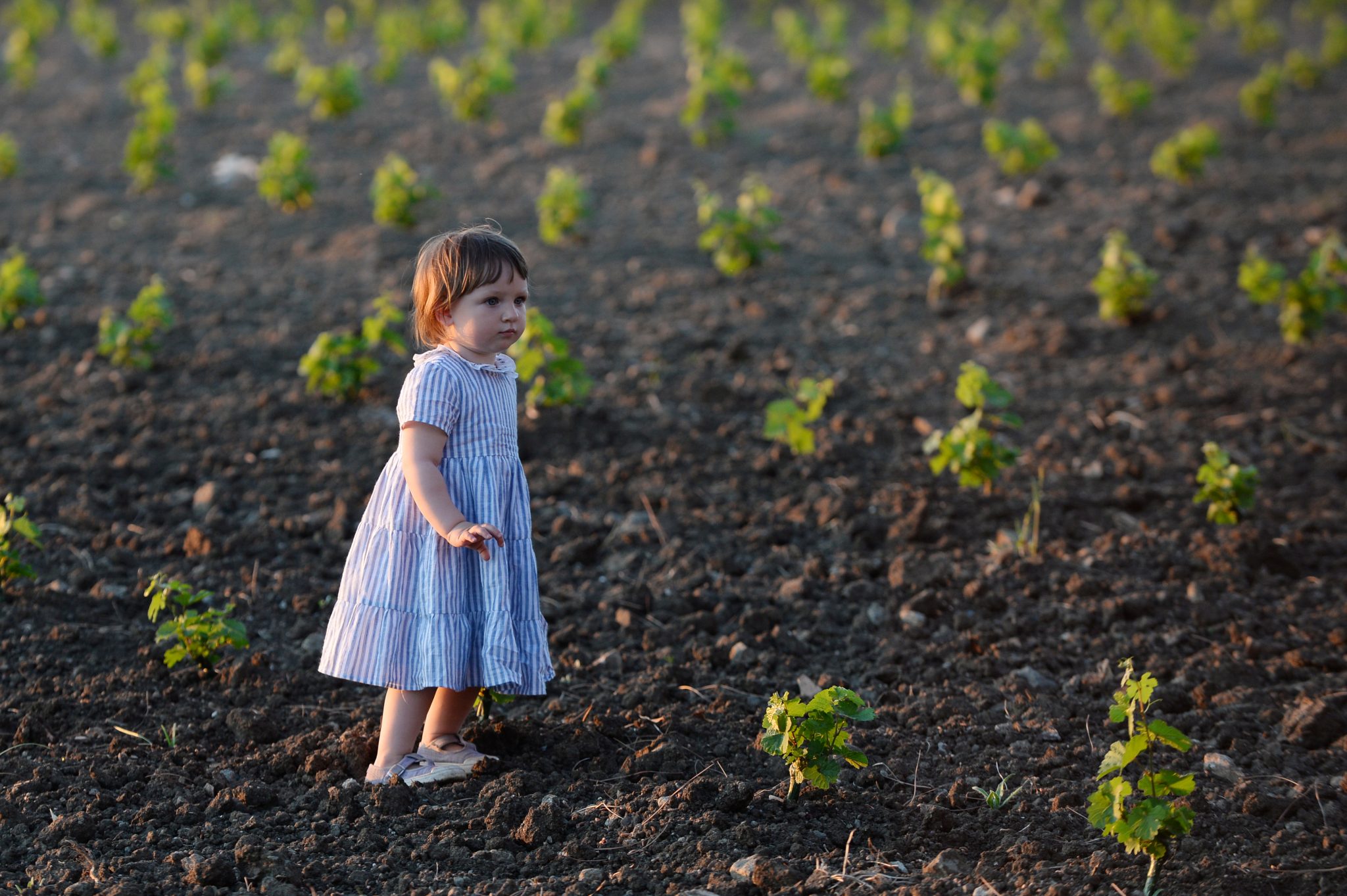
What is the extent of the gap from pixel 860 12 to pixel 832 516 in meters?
12.2

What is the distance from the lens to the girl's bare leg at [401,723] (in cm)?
311

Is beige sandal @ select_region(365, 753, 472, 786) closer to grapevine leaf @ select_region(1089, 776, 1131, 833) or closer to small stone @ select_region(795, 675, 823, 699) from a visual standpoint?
small stone @ select_region(795, 675, 823, 699)

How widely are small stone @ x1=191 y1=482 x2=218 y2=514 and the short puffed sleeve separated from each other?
1.88 metres

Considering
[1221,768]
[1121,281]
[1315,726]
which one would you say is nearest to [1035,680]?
[1221,768]

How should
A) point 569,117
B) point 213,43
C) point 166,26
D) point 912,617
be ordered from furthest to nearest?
point 166,26, point 213,43, point 569,117, point 912,617

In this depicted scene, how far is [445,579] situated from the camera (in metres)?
3.03

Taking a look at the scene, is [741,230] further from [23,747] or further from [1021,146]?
[23,747]

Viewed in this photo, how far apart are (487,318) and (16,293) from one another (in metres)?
3.75

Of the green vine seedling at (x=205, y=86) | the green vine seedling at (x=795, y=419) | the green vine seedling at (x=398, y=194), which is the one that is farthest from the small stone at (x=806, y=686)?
the green vine seedling at (x=205, y=86)

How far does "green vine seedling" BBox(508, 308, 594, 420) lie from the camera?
4.87m

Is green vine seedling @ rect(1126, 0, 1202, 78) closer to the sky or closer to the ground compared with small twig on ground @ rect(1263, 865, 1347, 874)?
closer to the sky

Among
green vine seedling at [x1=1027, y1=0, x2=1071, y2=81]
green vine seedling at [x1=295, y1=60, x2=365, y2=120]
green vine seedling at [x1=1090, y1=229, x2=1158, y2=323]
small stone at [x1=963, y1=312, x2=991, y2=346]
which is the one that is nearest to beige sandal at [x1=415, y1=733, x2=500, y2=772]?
small stone at [x1=963, y1=312, x2=991, y2=346]

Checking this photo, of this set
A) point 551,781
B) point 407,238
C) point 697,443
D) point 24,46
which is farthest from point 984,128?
point 24,46

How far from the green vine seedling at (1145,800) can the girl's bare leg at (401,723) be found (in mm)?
1561
